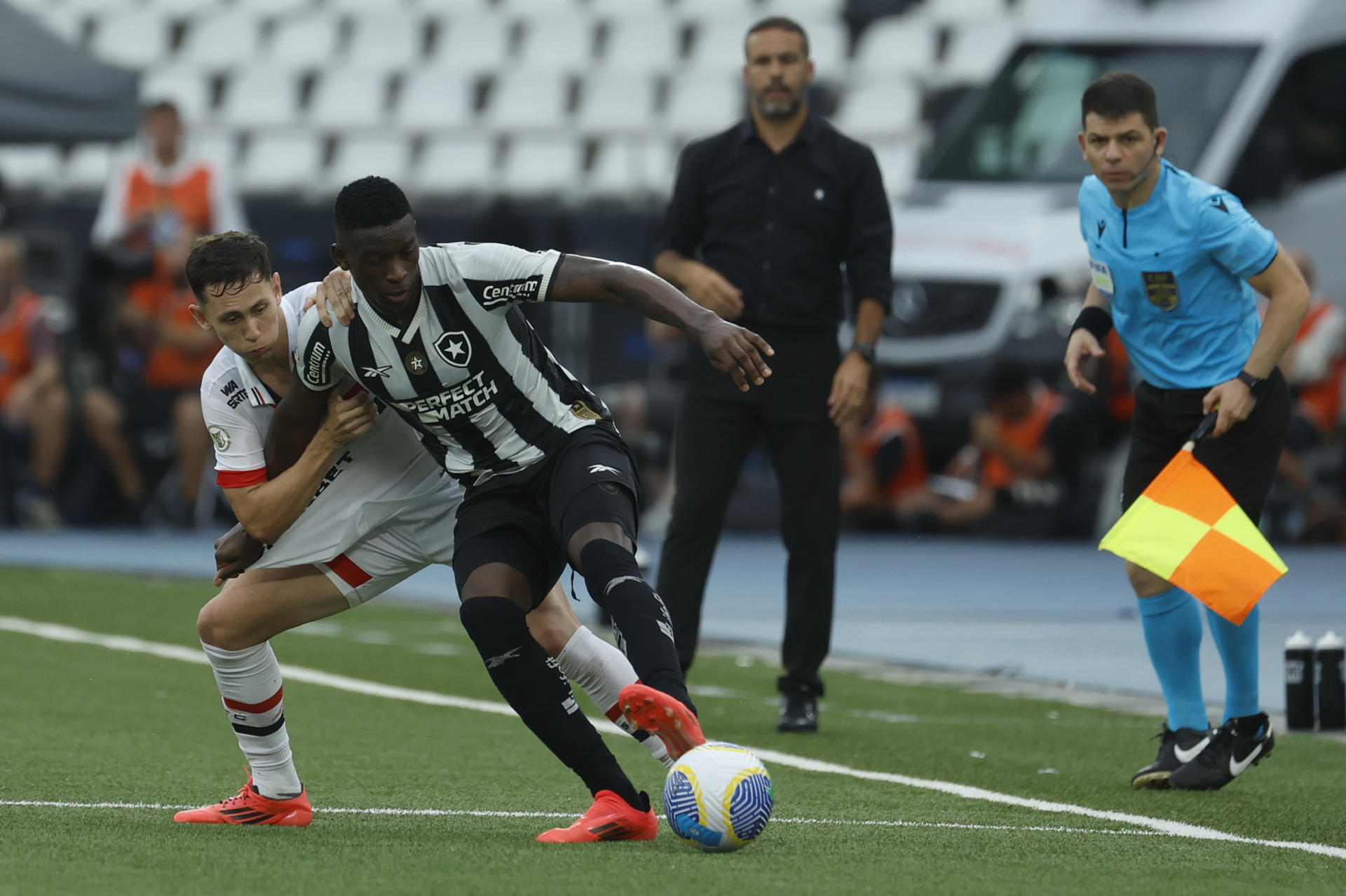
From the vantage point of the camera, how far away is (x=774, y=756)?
641 cm

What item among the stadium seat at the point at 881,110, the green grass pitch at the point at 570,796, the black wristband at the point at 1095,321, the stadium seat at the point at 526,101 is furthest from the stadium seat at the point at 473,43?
the black wristband at the point at 1095,321

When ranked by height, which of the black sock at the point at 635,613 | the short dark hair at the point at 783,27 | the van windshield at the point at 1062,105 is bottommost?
the black sock at the point at 635,613

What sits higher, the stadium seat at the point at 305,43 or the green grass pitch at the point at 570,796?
the stadium seat at the point at 305,43

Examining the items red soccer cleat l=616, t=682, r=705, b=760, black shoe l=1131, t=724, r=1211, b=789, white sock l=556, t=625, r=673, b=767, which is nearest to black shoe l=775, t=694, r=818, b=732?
black shoe l=1131, t=724, r=1211, b=789

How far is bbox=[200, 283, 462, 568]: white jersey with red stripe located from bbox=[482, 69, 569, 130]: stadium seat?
17.2m

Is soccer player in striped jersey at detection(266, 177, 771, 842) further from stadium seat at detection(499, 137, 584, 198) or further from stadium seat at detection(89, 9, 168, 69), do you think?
stadium seat at detection(89, 9, 168, 69)

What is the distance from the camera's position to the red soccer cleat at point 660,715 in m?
4.37

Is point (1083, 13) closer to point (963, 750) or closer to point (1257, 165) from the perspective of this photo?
point (1257, 165)

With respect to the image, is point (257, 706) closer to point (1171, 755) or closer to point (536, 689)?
point (536, 689)

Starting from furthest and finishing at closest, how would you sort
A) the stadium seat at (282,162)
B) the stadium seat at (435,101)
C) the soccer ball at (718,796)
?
the stadium seat at (435,101), the stadium seat at (282,162), the soccer ball at (718,796)

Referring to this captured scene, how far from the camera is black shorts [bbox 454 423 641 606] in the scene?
4.87m

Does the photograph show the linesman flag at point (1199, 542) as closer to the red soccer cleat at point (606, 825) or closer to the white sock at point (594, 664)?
the white sock at point (594, 664)

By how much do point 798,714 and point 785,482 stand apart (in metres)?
0.82

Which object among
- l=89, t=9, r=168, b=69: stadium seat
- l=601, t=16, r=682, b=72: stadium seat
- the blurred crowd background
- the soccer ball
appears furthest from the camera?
l=89, t=9, r=168, b=69: stadium seat
